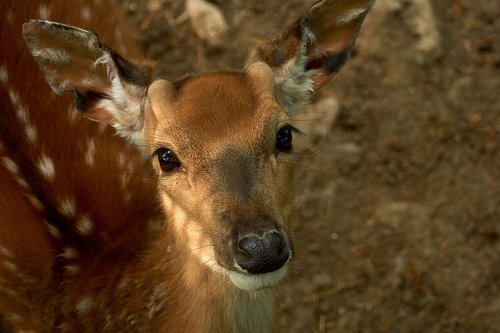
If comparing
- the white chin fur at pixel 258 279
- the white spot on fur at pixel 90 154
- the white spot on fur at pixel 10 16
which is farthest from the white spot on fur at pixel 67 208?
the white chin fur at pixel 258 279

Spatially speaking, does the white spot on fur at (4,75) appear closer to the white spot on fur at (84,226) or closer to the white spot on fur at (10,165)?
the white spot on fur at (10,165)

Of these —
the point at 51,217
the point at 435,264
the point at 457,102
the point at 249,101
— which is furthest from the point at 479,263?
the point at 51,217

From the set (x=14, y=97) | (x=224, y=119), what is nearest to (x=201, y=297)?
(x=224, y=119)

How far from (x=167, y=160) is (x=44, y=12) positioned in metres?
1.24

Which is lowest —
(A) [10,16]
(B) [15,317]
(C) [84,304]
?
(B) [15,317]

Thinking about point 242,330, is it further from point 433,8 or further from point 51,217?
point 433,8

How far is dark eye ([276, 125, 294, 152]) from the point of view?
2.61 m

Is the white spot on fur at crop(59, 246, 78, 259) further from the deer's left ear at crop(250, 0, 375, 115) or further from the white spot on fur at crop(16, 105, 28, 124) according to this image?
the deer's left ear at crop(250, 0, 375, 115)

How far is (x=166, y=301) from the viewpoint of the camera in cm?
290

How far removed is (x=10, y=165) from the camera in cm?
306

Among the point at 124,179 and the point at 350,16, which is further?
the point at 124,179

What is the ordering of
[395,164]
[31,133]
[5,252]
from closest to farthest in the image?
[5,252], [31,133], [395,164]

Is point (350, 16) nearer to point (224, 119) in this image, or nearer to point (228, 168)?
point (224, 119)

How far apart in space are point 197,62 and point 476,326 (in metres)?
2.12
